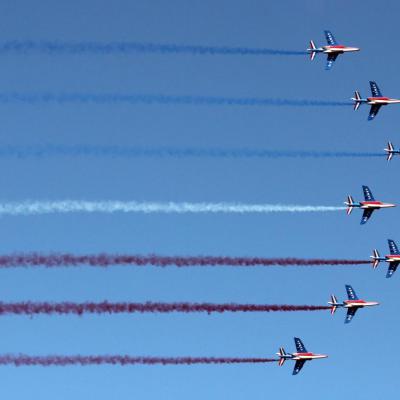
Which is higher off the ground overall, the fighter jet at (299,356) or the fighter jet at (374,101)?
the fighter jet at (374,101)

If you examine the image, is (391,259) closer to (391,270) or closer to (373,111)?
(391,270)

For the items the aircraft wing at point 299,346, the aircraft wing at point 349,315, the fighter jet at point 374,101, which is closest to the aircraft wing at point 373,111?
the fighter jet at point 374,101

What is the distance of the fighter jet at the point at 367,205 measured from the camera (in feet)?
491

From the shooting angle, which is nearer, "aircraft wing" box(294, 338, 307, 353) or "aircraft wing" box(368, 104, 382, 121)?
"aircraft wing" box(368, 104, 382, 121)

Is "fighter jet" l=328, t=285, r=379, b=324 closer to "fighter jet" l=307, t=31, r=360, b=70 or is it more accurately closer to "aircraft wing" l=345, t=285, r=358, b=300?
"aircraft wing" l=345, t=285, r=358, b=300

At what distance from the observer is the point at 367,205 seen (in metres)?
153

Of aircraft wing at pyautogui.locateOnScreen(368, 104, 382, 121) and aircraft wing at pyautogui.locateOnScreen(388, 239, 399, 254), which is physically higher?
aircraft wing at pyautogui.locateOnScreen(368, 104, 382, 121)

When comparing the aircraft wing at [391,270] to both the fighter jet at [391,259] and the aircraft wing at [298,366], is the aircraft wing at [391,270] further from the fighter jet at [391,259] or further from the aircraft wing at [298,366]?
the aircraft wing at [298,366]

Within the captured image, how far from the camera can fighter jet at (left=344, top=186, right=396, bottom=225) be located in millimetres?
149750

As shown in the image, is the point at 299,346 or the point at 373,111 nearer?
the point at 373,111

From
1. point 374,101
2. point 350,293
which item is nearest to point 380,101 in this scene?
point 374,101

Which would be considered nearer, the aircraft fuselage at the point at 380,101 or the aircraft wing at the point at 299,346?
the aircraft fuselage at the point at 380,101

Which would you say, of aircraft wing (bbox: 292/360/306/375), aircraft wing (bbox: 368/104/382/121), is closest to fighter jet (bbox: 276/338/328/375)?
aircraft wing (bbox: 292/360/306/375)

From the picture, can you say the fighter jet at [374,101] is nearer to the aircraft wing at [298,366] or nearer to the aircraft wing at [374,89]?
the aircraft wing at [374,89]
